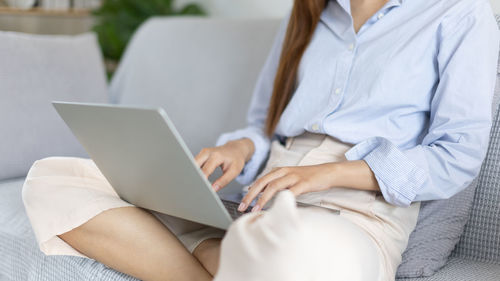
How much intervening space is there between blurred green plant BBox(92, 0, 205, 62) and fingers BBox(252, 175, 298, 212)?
2.25 meters

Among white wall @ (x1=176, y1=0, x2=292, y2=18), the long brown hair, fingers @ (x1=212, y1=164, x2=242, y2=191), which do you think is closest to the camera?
fingers @ (x1=212, y1=164, x2=242, y2=191)

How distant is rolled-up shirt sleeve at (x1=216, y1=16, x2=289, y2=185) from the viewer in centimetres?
129

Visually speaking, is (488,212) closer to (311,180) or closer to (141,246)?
(311,180)

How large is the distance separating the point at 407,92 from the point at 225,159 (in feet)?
1.19

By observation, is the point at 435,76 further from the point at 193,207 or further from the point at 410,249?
the point at 193,207

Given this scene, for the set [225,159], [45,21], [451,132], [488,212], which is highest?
[451,132]

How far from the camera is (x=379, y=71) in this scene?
108cm

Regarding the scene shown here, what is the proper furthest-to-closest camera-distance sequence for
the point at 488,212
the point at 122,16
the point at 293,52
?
1. the point at 122,16
2. the point at 293,52
3. the point at 488,212

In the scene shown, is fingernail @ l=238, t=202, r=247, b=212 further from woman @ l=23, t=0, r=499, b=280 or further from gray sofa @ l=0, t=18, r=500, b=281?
gray sofa @ l=0, t=18, r=500, b=281

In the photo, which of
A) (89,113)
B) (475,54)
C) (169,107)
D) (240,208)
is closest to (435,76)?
(475,54)

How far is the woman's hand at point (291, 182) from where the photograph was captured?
884 mm

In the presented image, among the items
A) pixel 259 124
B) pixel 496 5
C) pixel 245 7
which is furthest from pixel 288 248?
pixel 245 7

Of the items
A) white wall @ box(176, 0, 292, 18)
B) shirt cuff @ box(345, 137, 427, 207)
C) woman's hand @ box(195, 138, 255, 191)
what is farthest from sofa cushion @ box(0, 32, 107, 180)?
white wall @ box(176, 0, 292, 18)

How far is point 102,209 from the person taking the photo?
3.07 feet
